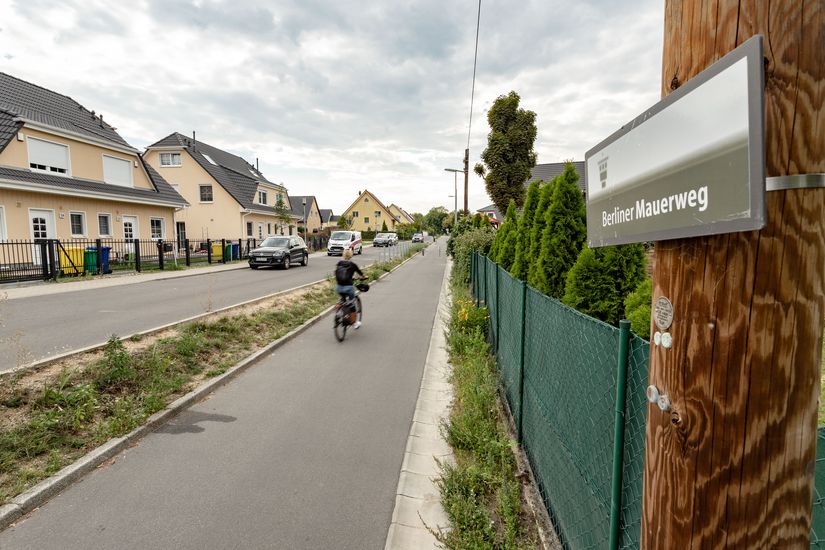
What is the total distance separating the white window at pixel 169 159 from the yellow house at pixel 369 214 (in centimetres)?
5567

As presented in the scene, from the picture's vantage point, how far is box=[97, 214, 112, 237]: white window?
23516 mm

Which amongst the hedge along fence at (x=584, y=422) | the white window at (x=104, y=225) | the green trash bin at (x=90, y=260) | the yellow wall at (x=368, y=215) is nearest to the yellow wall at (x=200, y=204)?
the white window at (x=104, y=225)

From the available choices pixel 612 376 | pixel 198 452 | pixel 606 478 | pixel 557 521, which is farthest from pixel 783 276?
pixel 198 452

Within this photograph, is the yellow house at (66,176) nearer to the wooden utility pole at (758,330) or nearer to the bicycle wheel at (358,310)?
the bicycle wheel at (358,310)

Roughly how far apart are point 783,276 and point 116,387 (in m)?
6.29

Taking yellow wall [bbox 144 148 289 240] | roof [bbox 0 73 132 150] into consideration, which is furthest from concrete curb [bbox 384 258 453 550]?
yellow wall [bbox 144 148 289 240]

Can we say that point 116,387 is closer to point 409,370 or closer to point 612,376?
point 409,370

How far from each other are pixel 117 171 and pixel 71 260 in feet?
33.8

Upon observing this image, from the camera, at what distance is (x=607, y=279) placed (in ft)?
15.4

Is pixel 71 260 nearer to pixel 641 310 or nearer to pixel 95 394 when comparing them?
pixel 95 394

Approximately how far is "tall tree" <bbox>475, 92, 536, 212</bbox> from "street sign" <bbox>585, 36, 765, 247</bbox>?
88.2ft

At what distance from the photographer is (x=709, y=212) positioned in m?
0.94

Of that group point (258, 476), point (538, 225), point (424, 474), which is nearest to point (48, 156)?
point (538, 225)

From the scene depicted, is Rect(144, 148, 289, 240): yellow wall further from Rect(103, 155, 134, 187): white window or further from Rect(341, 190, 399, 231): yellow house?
Rect(341, 190, 399, 231): yellow house
